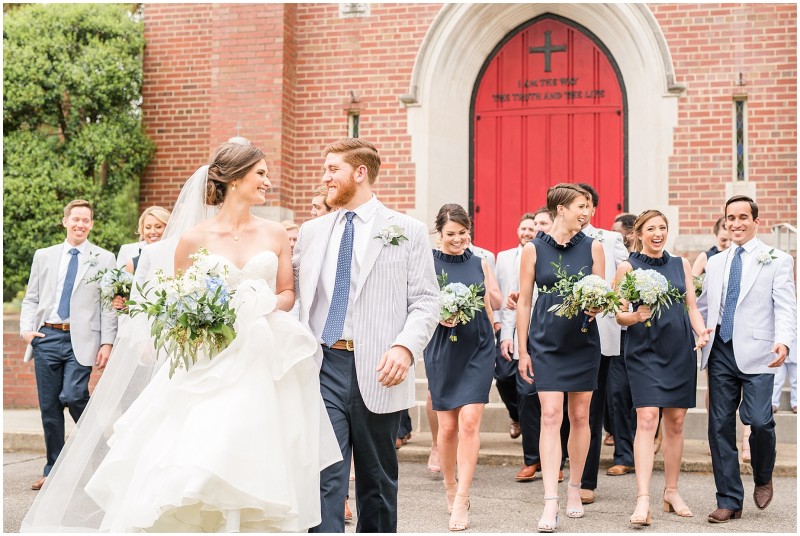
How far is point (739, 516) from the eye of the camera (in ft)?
20.4

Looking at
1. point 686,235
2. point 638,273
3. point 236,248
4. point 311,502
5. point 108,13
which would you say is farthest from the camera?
point 108,13

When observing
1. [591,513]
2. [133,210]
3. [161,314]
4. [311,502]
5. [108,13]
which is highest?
[108,13]

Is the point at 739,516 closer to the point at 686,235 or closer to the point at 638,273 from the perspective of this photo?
the point at 638,273

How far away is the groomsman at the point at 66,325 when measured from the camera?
7.52 m

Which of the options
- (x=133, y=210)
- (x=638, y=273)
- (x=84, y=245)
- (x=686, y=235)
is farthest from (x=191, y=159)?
(x=638, y=273)

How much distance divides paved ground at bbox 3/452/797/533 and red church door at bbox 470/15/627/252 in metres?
4.68

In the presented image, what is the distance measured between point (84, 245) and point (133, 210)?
180 inches

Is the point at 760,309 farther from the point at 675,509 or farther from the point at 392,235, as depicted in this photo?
the point at 392,235

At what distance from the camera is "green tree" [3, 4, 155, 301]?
11.5 m

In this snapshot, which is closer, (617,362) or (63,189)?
(617,362)

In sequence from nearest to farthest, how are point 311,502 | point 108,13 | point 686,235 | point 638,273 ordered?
point 311,502
point 638,273
point 686,235
point 108,13

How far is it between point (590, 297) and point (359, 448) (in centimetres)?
225

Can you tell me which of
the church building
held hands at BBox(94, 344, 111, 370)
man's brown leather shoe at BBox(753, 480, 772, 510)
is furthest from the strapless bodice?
the church building

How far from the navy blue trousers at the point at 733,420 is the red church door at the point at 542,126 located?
5.56 meters
